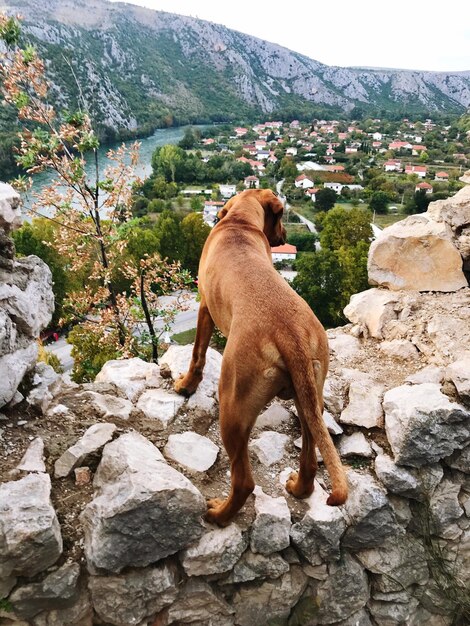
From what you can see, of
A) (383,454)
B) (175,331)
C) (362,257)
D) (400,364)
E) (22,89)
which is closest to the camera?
(383,454)

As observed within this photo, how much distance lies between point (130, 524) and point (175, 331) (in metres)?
25.6

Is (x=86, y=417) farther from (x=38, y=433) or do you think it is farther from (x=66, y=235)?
(x=66, y=235)

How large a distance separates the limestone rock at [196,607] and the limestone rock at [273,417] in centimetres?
154

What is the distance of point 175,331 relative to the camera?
93.8 ft

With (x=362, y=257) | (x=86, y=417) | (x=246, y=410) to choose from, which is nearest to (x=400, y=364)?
(x=246, y=410)

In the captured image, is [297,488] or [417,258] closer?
[297,488]

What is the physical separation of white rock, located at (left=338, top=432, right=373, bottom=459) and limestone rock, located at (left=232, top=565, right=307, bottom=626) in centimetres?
112

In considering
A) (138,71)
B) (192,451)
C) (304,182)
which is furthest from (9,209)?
(138,71)

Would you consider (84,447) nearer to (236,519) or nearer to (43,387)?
(43,387)

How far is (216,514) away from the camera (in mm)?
3463

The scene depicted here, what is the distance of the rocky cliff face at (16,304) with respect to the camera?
3.87 meters

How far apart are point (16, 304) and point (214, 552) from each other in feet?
8.48

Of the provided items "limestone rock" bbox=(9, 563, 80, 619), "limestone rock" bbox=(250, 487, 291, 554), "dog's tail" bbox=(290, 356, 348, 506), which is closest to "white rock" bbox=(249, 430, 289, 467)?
"limestone rock" bbox=(250, 487, 291, 554)

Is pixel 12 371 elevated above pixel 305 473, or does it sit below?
above
